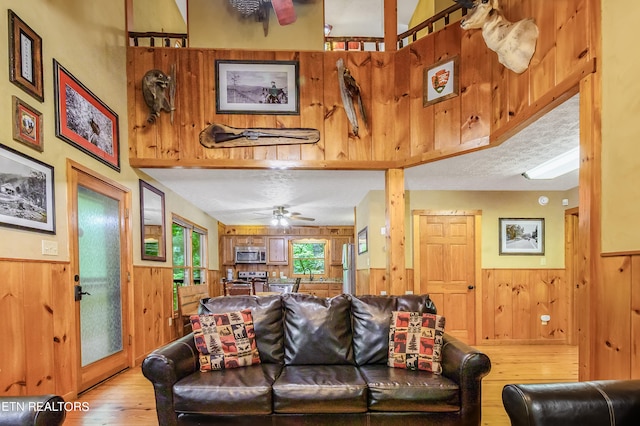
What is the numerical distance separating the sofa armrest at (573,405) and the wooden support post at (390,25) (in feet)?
12.5

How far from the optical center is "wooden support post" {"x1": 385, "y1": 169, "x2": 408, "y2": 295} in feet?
14.0

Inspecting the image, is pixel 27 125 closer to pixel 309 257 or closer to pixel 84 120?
pixel 84 120

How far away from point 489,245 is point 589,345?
11.8ft

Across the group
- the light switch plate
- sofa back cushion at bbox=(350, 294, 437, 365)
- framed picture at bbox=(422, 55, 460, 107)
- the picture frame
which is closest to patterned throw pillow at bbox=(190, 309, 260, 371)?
sofa back cushion at bbox=(350, 294, 437, 365)

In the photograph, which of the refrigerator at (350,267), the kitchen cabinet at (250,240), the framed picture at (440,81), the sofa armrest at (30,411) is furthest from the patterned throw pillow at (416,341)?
the kitchen cabinet at (250,240)

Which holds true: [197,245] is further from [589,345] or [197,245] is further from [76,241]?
[589,345]

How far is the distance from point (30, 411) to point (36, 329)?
1.55 metres

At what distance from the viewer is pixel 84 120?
10.8ft

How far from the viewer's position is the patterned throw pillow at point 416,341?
244cm

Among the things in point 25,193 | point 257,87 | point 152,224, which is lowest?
point 152,224

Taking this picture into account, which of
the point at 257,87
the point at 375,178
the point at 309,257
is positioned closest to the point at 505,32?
the point at 375,178

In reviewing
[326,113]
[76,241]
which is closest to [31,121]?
[76,241]

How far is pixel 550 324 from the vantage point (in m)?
5.39

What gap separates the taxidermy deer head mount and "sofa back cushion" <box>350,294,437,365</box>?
1903mm
